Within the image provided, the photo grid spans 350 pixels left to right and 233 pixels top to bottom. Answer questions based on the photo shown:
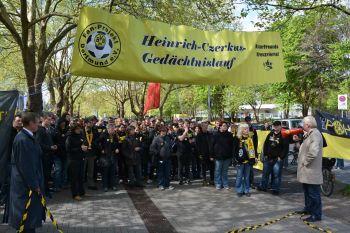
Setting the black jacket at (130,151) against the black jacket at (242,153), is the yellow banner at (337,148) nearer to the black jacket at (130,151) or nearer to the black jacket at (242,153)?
the black jacket at (242,153)

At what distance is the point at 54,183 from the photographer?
37.2ft

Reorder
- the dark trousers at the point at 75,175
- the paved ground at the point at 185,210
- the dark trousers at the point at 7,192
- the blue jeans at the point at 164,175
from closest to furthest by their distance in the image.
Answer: the dark trousers at the point at 7,192, the paved ground at the point at 185,210, the dark trousers at the point at 75,175, the blue jeans at the point at 164,175

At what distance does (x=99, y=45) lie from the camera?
6348mm

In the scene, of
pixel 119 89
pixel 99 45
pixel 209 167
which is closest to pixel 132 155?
pixel 209 167

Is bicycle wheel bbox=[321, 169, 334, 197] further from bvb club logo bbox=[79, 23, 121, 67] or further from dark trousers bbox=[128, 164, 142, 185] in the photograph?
bvb club logo bbox=[79, 23, 121, 67]

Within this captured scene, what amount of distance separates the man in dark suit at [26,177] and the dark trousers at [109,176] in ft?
19.2

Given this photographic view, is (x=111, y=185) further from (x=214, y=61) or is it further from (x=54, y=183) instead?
(x=214, y=61)

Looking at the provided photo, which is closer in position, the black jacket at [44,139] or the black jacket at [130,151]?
the black jacket at [44,139]

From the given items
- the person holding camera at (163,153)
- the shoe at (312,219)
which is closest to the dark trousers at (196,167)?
the person holding camera at (163,153)

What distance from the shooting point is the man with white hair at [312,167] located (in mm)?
7836

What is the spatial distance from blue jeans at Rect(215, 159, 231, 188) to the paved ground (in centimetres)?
27

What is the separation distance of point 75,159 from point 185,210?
292cm

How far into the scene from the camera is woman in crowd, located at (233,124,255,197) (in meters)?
10.6

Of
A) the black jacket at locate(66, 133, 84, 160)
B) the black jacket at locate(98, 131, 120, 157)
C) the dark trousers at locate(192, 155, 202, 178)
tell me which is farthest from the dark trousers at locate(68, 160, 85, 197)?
the dark trousers at locate(192, 155, 202, 178)
